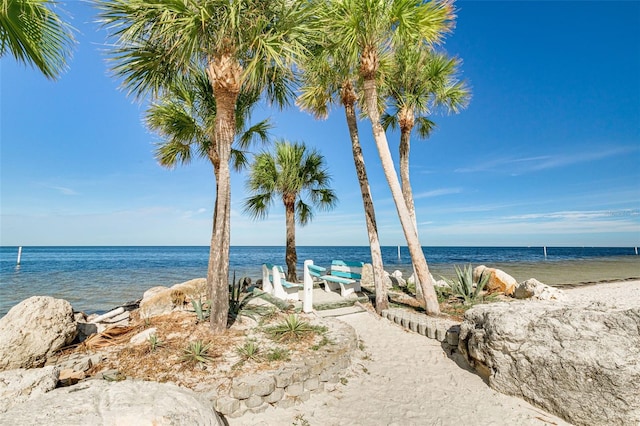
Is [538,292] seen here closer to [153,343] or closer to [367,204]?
[367,204]

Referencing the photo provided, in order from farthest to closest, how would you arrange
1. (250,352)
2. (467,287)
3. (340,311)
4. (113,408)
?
(467,287), (340,311), (250,352), (113,408)

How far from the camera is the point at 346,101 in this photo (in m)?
9.15

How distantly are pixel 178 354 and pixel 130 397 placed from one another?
2.40m

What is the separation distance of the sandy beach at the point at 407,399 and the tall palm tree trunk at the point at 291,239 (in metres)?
6.89

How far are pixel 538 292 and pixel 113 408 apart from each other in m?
10.9

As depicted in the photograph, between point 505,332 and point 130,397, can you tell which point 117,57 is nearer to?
point 130,397

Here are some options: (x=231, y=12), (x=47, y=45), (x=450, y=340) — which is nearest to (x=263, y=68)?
(x=231, y=12)

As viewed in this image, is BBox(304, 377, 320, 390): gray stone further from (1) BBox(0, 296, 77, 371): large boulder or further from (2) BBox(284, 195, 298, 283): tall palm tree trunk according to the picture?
(2) BBox(284, 195, 298, 283): tall palm tree trunk

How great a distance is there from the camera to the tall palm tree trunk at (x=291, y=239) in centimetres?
1251

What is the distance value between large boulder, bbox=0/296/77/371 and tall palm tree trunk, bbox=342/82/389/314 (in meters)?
7.11

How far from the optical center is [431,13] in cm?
691

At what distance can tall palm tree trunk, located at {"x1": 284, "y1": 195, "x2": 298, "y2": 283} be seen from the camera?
12.5 metres

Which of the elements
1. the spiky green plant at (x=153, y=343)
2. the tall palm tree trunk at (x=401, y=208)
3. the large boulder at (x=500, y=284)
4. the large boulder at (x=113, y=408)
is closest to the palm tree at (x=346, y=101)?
the tall palm tree trunk at (x=401, y=208)

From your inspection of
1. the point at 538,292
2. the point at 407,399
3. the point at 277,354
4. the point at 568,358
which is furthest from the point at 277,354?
the point at 538,292
